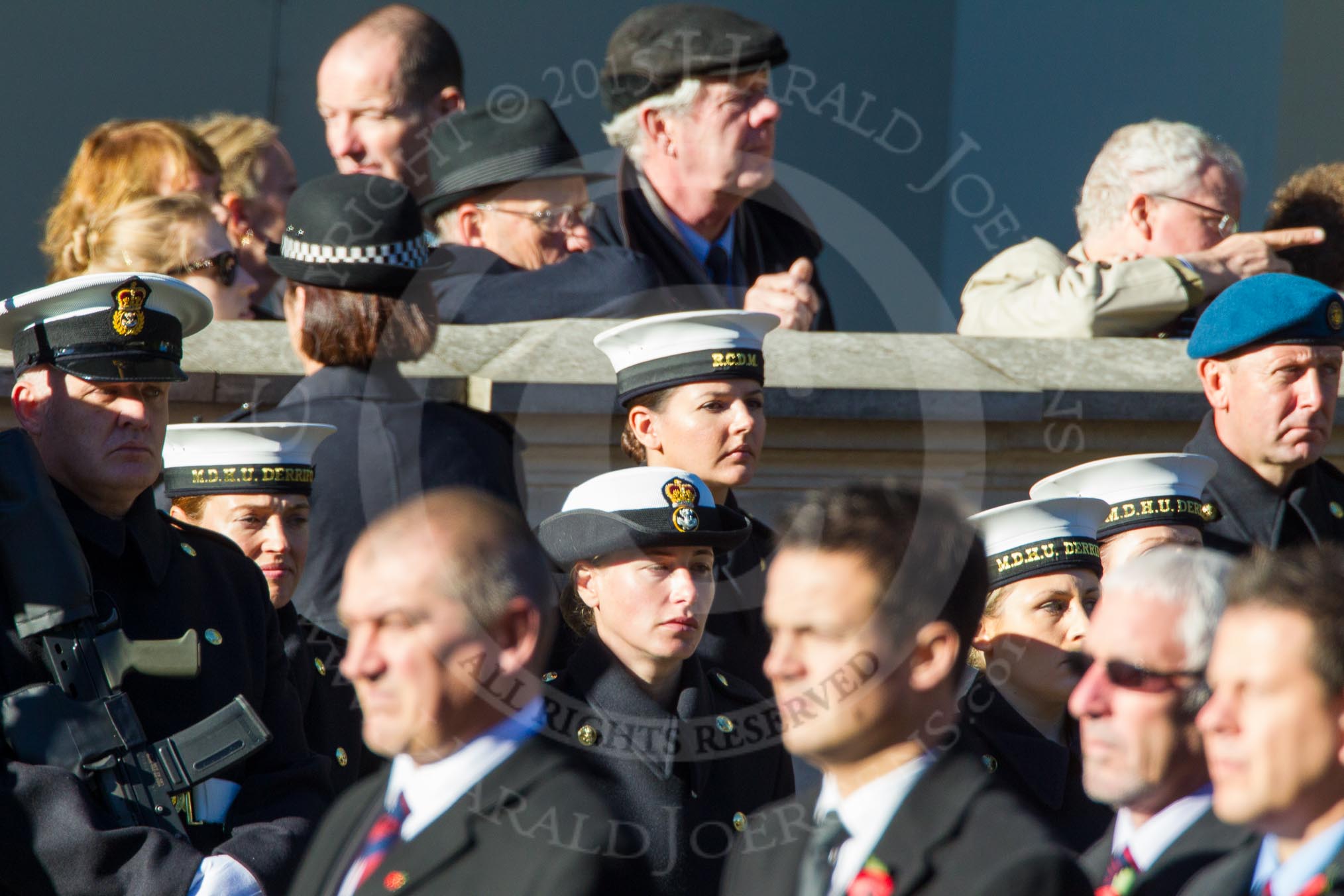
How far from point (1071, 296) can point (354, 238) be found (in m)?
2.12

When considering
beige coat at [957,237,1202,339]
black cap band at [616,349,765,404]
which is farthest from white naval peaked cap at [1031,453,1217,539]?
beige coat at [957,237,1202,339]

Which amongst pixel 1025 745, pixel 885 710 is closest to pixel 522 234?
pixel 1025 745

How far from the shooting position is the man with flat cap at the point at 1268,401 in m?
4.35

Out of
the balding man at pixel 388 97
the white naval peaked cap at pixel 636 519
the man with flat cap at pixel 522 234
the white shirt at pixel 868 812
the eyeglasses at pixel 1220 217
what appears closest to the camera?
the white shirt at pixel 868 812

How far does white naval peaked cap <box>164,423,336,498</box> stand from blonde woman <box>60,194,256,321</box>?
23.4 inches

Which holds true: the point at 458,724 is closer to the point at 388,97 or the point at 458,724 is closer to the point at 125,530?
the point at 125,530

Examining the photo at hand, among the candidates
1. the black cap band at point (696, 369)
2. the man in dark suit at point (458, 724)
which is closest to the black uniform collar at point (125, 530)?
the man in dark suit at point (458, 724)

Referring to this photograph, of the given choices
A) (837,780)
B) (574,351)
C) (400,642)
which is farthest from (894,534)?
(574,351)

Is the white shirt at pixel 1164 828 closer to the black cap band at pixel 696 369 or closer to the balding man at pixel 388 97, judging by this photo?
the black cap band at pixel 696 369

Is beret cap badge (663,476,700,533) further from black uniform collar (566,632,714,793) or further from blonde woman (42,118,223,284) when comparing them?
blonde woman (42,118,223,284)

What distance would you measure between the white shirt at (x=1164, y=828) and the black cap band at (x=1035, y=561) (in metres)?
1.26

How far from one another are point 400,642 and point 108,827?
107 cm

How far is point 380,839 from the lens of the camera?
243 centimetres

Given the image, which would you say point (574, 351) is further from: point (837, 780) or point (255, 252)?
point (837, 780)
